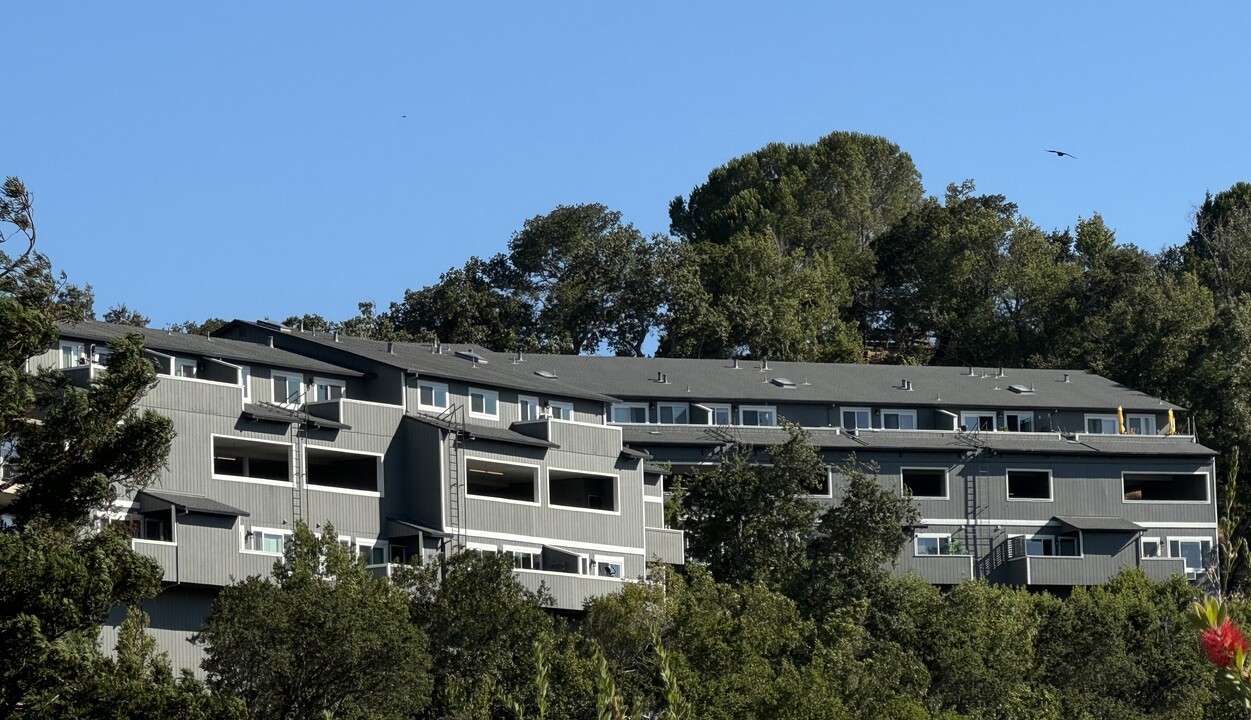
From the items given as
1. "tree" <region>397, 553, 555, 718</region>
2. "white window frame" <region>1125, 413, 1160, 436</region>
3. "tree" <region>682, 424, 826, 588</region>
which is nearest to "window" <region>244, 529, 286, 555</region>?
"tree" <region>397, 553, 555, 718</region>

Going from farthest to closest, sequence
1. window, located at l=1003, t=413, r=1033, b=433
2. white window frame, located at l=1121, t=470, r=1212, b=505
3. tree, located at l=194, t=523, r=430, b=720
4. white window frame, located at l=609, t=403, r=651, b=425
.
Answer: window, located at l=1003, t=413, r=1033, b=433 < white window frame, located at l=1121, t=470, r=1212, b=505 < white window frame, located at l=609, t=403, r=651, b=425 < tree, located at l=194, t=523, r=430, b=720

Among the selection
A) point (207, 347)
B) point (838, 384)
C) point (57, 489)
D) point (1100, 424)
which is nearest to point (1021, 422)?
point (1100, 424)

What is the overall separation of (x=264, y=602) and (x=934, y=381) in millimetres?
47779

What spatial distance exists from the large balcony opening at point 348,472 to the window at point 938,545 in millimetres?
27307

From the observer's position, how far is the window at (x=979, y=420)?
296 ft

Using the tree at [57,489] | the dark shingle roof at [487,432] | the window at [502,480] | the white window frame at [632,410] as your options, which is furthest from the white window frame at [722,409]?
the tree at [57,489]

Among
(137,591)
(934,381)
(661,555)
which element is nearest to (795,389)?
(934,381)

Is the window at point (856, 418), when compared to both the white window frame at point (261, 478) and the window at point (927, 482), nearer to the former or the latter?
the window at point (927, 482)

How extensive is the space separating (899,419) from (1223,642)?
78001 millimetres

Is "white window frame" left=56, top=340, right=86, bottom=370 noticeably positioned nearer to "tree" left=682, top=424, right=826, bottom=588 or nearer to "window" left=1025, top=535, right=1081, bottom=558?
"tree" left=682, top=424, right=826, bottom=588

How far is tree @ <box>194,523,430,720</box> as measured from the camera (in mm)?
51531

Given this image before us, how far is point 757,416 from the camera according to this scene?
87.8m

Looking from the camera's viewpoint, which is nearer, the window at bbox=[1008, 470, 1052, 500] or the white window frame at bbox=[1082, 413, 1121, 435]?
the window at bbox=[1008, 470, 1052, 500]

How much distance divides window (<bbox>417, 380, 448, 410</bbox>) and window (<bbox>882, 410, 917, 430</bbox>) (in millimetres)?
25462
